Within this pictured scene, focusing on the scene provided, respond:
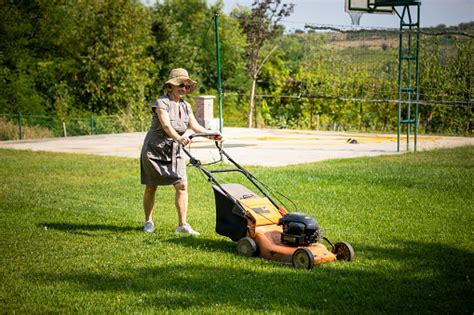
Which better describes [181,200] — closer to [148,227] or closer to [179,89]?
[148,227]

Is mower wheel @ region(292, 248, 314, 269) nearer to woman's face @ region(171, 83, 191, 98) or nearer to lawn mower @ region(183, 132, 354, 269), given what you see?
lawn mower @ region(183, 132, 354, 269)

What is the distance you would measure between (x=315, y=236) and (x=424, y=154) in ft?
35.0

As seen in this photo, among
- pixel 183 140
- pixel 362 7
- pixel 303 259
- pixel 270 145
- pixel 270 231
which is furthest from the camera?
pixel 270 145

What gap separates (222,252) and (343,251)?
124 cm

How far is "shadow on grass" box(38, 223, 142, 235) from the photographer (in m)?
8.13

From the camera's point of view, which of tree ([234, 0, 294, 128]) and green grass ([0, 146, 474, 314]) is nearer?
green grass ([0, 146, 474, 314])

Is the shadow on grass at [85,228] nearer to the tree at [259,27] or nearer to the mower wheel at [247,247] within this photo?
the mower wheel at [247,247]

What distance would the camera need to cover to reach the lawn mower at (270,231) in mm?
6207

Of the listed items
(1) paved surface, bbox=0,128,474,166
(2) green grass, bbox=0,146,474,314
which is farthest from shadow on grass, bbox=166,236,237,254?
(1) paved surface, bbox=0,128,474,166

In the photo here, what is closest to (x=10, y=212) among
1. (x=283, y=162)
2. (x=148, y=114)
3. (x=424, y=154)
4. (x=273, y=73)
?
(x=283, y=162)

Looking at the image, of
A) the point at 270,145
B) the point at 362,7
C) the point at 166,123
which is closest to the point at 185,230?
the point at 166,123

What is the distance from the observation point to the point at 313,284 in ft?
18.5

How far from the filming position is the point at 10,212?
368 inches

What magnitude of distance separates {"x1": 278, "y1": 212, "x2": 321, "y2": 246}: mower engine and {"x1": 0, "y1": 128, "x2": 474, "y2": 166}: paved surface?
869 cm
